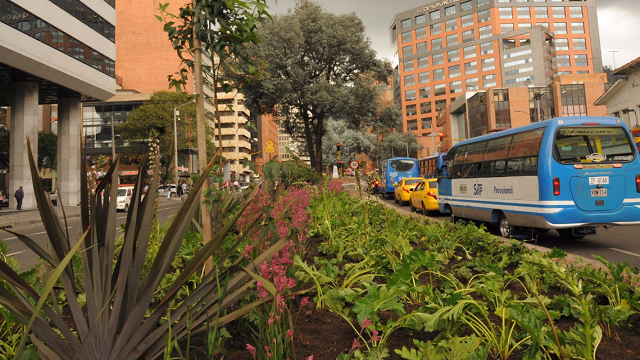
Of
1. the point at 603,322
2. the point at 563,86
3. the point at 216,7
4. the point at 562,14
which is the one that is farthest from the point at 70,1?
the point at 562,14

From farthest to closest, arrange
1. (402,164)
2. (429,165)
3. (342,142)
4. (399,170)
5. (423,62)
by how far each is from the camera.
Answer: (423,62)
(342,142)
(402,164)
(399,170)
(429,165)

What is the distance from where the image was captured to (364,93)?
27594 millimetres

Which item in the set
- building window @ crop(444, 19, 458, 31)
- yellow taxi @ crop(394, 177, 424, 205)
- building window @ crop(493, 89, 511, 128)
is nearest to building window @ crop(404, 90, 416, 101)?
building window @ crop(444, 19, 458, 31)

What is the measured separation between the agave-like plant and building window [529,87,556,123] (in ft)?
240

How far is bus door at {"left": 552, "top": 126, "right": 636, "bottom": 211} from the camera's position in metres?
8.57

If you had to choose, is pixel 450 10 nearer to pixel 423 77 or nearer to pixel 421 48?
pixel 421 48

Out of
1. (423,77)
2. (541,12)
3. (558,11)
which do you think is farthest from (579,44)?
(423,77)

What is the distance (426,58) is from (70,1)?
3722 inches

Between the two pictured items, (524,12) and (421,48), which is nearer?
(524,12)

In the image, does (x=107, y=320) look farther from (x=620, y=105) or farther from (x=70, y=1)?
(x=620, y=105)

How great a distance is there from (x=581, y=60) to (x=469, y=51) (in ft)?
85.7

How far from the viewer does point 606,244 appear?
898 centimetres

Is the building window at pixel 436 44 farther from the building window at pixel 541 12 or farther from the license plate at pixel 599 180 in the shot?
the license plate at pixel 599 180

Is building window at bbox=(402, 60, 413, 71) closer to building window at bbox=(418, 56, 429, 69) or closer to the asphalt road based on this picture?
building window at bbox=(418, 56, 429, 69)
